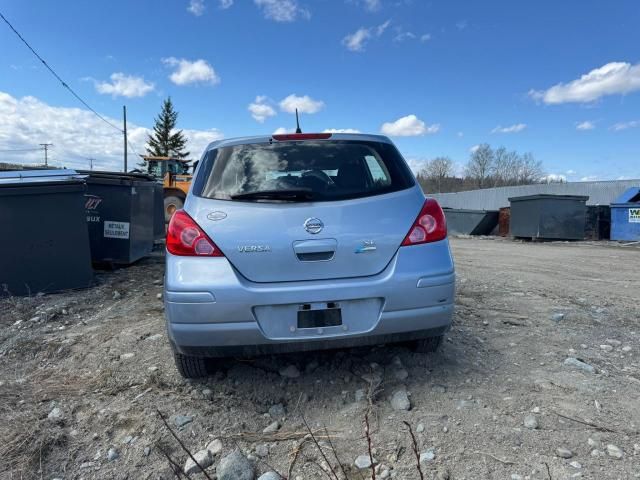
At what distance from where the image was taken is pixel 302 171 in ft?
9.03

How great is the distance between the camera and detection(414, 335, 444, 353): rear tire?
298 cm

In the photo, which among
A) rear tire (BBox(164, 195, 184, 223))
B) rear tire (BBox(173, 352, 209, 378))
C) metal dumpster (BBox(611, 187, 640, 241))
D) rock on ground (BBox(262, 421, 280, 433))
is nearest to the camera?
rock on ground (BBox(262, 421, 280, 433))

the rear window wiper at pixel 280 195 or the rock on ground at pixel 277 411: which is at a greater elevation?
the rear window wiper at pixel 280 195

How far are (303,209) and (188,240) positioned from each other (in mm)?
659

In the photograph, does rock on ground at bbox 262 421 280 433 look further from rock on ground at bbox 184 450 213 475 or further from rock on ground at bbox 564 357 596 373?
rock on ground at bbox 564 357 596 373

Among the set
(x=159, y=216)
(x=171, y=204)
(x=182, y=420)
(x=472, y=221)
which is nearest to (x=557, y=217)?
(x=472, y=221)

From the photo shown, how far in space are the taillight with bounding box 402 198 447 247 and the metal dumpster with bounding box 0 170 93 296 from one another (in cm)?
442

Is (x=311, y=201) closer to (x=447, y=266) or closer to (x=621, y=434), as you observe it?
(x=447, y=266)

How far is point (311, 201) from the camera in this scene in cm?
259

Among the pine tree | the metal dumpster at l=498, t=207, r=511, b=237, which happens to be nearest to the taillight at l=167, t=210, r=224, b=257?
the metal dumpster at l=498, t=207, r=511, b=237

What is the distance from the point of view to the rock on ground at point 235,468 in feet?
6.68

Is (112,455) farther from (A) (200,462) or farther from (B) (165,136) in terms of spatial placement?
(B) (165,136)

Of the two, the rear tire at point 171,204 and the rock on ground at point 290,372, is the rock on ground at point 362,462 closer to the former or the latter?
the rock on ground at point 290,372

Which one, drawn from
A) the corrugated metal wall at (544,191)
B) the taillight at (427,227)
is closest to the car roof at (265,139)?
the taillight at (427,227)
